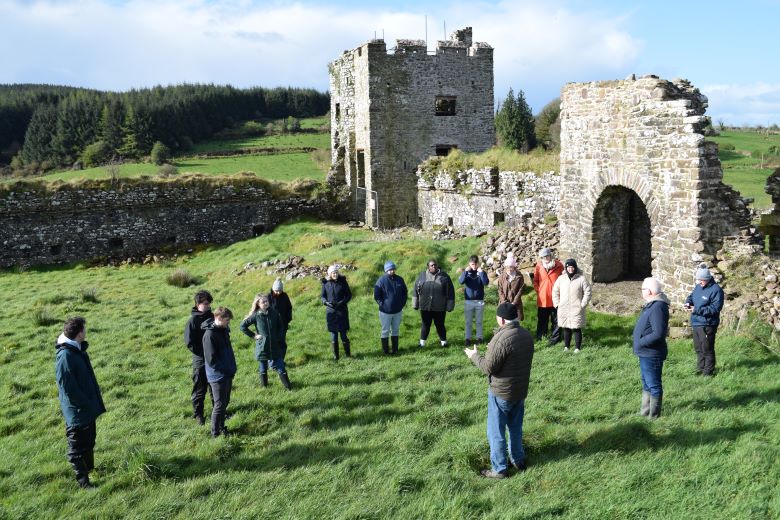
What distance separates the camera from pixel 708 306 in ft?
28.2

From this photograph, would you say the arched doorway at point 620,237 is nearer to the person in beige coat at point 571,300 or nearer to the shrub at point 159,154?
the person in beige coat at point 571,300

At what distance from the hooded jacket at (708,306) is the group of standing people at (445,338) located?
0.5 inches

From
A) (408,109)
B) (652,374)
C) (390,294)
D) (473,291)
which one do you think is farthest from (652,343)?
(408,109)

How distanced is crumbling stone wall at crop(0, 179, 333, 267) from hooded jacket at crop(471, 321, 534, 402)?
20.6 metres

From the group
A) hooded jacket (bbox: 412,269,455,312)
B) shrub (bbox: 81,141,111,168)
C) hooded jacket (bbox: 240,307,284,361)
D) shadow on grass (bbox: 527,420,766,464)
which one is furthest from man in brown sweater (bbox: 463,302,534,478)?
shrub (bbox: 81,141,111,168)

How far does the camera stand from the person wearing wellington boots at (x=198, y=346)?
8.20 meters

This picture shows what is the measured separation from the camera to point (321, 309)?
13531mm

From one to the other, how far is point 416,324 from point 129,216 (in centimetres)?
1585

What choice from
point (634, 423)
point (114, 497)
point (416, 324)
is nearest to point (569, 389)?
point (634, 423)

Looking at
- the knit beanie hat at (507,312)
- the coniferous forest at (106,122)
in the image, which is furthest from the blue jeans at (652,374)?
the coniferous forest at (106,122)

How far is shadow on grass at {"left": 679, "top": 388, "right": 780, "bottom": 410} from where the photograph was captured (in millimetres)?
7637

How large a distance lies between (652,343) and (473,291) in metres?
4.14

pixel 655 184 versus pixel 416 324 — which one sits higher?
pixel 655 184

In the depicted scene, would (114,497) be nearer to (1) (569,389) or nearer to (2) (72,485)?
(2) (72,485)
